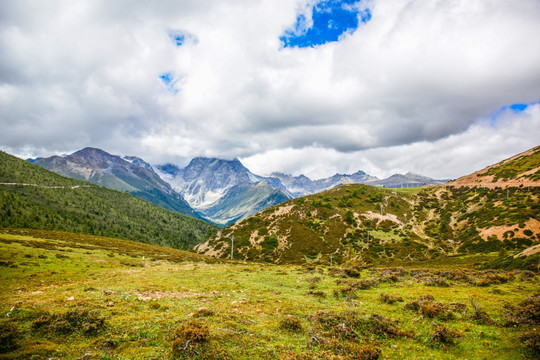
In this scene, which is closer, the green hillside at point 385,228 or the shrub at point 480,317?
the shrub at point 480,317

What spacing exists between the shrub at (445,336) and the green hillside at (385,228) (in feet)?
253

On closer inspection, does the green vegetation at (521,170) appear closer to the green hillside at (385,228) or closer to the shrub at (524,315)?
the green hillside at (385,228)

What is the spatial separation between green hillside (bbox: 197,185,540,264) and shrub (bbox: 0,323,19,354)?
8208 cm

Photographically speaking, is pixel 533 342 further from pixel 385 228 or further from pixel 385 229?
pixel 385 228

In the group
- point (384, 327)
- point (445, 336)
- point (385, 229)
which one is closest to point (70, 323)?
point (384, 327)

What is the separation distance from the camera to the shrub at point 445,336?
39.7 ft

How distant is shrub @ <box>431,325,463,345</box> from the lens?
12087mm

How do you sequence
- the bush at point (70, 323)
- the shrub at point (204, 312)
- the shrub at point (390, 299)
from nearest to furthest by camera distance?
the bush at point (70, 323)
the shrub at point (204, 312)
the shrub at point (390, 299)

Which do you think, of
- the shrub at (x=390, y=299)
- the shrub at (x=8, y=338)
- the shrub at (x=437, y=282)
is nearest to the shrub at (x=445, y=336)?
the shrub at (x=390, y=299)

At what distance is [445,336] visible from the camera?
1215 centimetres

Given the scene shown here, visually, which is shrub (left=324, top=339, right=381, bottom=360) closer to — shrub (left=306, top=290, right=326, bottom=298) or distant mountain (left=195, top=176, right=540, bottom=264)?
shrub (left=306, top=290, right=326, bottom=298)

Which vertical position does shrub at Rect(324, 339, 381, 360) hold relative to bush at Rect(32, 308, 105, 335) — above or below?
below

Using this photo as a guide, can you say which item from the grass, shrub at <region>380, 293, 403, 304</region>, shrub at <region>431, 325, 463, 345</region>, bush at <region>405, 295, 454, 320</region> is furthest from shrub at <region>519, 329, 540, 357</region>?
shrub at <region>380, 293, 403, 304</region>

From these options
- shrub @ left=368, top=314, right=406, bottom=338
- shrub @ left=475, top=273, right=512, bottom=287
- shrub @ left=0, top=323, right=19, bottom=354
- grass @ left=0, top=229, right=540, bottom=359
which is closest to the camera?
shrub @ left=0, top=323, right=19, bottom=354
